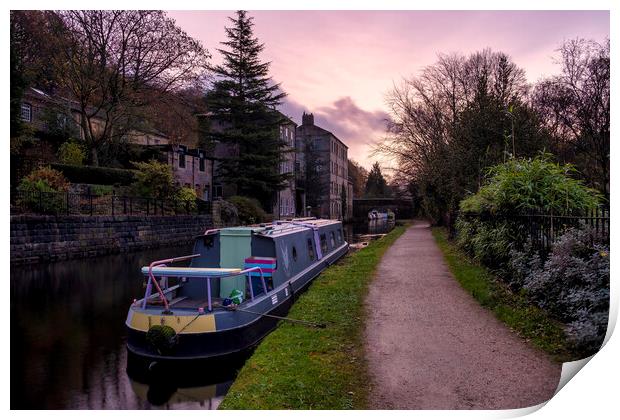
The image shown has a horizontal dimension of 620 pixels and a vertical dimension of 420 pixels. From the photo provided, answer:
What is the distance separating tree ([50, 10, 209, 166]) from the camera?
17969 mm

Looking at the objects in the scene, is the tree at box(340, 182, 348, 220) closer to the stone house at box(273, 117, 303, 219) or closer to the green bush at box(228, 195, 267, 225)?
the stone house at box(273, 117, 303, 219)

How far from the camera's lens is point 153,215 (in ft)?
71.4

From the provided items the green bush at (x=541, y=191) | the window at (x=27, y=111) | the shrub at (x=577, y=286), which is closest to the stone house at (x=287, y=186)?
the window at (x=27, y=111)

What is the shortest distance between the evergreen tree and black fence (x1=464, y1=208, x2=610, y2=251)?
Result: 20.9 meters

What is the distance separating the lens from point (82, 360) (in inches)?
271

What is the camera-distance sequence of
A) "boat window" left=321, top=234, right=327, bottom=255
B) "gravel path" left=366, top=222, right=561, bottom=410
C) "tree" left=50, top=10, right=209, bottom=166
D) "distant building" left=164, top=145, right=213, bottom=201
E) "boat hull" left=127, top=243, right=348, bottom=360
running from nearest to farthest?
"gravel path" left=366, top=222, right=561, bottom=410, "boat hull" left=127, top=243, right=348, bottom=360, "boat window" left=321, top=234, right=327, bottom=255, "tree" left=50, top=10, right=209, bottom=166, "distant building" left=164, top=145, right=213, bottom=201

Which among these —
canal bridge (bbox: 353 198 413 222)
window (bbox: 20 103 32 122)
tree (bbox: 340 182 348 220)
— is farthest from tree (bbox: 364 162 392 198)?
window (bbox: 20 103 32 122)

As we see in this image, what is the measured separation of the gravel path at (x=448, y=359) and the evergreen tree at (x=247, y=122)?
21.2 m

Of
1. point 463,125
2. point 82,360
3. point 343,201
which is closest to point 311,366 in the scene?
point 82,360

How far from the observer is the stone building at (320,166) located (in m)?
41.8

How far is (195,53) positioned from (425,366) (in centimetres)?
2058

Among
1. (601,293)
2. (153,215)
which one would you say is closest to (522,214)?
(601,293)

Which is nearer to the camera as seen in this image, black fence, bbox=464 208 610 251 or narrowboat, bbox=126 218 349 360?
black fence, bbox=464 208 610 251

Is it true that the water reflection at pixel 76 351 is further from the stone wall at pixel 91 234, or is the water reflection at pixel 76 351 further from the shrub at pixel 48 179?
the shrub at pixel 48 179
